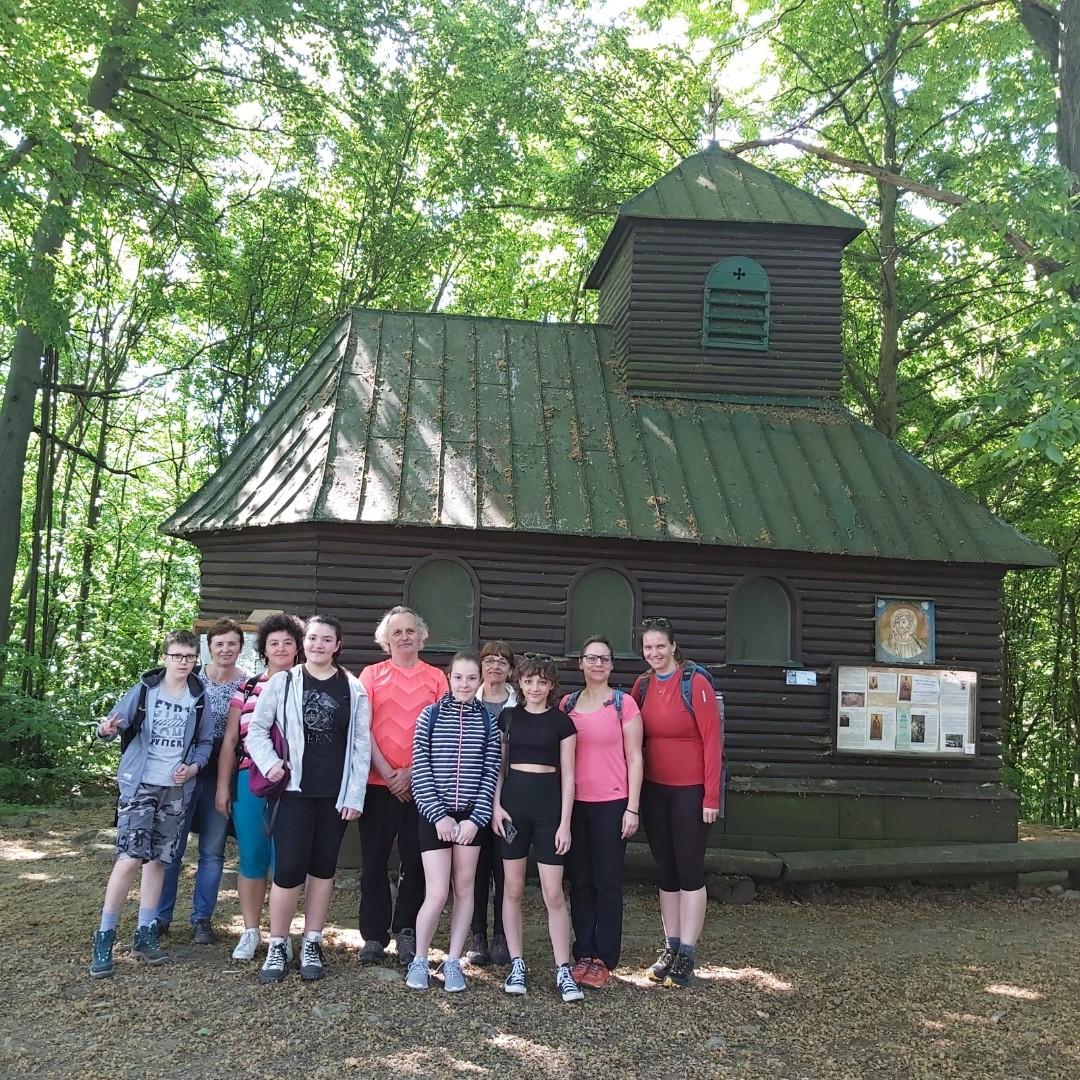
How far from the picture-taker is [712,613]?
8.92m

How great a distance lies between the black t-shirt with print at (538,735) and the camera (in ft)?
16.8

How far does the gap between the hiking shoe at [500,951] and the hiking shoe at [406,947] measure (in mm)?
482

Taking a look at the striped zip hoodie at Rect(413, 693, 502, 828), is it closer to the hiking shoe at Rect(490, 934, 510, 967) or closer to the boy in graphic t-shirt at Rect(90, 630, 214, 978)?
the hiking shoe at Rect(490, 934, 510, 967)

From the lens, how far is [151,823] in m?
5.33

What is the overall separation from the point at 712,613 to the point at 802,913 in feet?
9.05

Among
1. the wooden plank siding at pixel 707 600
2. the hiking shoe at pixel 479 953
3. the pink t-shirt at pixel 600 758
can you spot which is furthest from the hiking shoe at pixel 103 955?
the wooden plank siding at pixel 707 600

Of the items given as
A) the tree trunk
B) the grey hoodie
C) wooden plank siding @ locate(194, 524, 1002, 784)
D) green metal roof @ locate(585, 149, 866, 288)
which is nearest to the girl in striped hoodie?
the grey hoodie

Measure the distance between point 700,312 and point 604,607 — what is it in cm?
419

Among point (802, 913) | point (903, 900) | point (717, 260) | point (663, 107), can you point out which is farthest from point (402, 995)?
point (663, 107)

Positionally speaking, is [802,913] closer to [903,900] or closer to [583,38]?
[903,900]

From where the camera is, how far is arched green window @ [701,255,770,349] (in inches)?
432

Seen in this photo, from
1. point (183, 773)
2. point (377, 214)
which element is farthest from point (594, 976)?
point (377, 214)

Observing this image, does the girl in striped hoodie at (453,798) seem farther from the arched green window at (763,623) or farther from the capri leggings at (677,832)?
the arched green window at (763,623)

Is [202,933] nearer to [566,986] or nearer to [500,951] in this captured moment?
[500,951]
